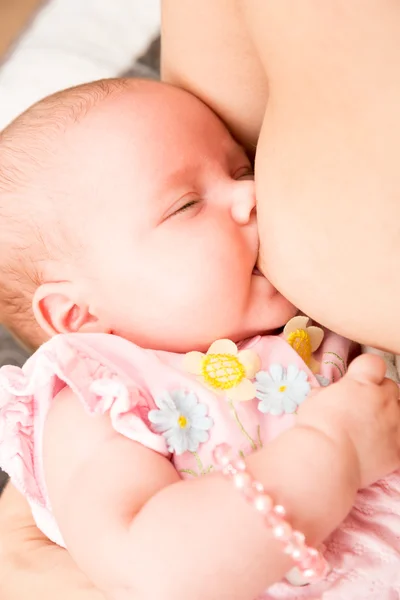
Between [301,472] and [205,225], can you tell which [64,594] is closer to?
[301,472]

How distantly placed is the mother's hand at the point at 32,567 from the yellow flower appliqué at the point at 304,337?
43cm

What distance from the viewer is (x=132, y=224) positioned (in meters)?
0.98

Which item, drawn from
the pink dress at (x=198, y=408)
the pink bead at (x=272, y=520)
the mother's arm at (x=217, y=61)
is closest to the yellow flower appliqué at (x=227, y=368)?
the pink dress at (x=198, y=408)

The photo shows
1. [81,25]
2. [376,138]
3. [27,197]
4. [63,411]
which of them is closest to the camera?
[376,138]

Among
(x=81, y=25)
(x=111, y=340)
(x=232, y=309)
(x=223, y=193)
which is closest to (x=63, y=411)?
(x=111, y=340)

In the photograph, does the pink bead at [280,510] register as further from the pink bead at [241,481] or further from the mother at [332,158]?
the mother at [332,158]

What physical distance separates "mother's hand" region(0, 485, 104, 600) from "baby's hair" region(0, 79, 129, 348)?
360mm

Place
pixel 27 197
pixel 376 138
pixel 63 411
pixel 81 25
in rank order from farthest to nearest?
pixel 81 25
pixel 27 197
pixel 63 411
pixel 376 138

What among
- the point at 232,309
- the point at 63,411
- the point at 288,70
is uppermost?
the point at 288,70

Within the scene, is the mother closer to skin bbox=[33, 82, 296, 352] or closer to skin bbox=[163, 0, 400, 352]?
skin bbox=[163, 0, 400, 352]

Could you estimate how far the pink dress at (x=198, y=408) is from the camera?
82 centimetres

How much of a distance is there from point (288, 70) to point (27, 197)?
0.45m

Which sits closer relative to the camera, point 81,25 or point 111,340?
point 111,340

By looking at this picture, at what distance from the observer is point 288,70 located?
73 cm
